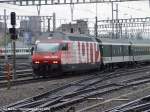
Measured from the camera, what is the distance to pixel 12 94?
20078 mm

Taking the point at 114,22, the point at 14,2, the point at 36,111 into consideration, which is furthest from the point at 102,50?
the point at 114,22

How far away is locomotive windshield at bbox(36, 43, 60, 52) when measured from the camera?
30380 mm

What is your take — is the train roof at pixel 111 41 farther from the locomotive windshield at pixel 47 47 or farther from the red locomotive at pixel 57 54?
the locomotive windshield at pixel 47 47

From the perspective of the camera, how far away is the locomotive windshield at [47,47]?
99.7 feet

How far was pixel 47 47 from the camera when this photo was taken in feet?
101

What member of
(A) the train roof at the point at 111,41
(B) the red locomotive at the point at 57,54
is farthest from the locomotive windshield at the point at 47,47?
(A) the train roof at the point at 111,41

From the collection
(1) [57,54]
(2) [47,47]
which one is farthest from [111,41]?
(1) [57,54]

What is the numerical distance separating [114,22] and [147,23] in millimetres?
7755

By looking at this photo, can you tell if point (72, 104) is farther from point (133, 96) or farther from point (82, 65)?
point (82, 65)

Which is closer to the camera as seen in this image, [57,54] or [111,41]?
[57,54]

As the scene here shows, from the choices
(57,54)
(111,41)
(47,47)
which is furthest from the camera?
(111,41)

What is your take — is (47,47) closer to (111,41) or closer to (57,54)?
(57,54)

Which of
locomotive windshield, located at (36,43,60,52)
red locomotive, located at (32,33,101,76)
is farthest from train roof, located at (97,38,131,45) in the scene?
locomotive windshield, located at (36,43,60,52)

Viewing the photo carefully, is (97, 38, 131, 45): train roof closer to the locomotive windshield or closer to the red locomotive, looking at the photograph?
the red locomotive
